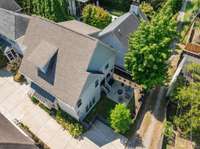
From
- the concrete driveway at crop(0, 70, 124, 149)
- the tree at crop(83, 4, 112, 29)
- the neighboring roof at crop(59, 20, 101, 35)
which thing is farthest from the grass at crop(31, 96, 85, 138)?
the tree at crop(83, 4, 112, 29)

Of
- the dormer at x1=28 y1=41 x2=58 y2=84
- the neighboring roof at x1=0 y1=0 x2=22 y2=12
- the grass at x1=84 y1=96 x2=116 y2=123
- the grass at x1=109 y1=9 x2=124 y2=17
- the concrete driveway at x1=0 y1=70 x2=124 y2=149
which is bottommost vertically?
the concrete driveway at x1=0 y1=70 x2=124 y2=149

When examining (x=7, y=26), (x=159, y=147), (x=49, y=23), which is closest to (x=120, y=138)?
(x=159, y=147)

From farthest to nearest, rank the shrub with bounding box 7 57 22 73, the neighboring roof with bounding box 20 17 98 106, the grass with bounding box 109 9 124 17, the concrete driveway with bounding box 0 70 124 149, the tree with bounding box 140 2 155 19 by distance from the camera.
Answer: the grass with bounding box 109 9 124 17
the tree with bounding box 140 2 155 19
the shrub with bounding box 7 57 22 73
the concrete driveway with bounding box 0 70 124 149
the neighboring roof with bounding box 20 17 98 106

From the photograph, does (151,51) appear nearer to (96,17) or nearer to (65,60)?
(65,60)

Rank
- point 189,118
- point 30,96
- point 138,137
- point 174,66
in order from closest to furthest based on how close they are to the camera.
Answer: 1. point 189,118
2. point 138,137
3. point 30,96
4. point 174,66

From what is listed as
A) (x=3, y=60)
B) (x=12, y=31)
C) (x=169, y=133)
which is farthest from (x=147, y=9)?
(x=3, y=60)

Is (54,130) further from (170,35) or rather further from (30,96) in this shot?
(170,35)

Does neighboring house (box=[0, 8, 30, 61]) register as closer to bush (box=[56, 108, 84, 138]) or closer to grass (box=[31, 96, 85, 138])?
grass (box=[31, 96, 85, 138])

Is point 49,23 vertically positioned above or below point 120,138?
above
